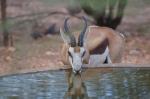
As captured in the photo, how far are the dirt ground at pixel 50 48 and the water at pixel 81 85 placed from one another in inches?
103

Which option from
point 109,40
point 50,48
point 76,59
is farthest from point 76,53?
point 50,48

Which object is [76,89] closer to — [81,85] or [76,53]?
[81,85]

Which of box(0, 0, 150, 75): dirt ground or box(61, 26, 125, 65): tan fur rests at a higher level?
box(61, 26, 125, 65): tan fur

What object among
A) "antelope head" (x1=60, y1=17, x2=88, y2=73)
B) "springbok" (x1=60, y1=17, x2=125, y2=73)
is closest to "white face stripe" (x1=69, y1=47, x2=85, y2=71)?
"antelope head" (x1=60, y1=17, x2=88, y2=73)

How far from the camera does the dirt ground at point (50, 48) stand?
9.23 metres

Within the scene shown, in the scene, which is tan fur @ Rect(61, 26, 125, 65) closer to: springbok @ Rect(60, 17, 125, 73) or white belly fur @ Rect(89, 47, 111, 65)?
springbok @ Rect(60, 17, 125, 73)

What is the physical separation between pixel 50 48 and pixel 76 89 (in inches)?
200

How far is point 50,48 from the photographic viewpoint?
33.1ft

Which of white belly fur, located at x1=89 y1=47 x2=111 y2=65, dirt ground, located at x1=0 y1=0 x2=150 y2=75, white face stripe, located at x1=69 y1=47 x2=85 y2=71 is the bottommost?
dirt ground, located at x1=0 y1=0 x2=150 y2=75

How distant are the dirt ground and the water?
103 inches

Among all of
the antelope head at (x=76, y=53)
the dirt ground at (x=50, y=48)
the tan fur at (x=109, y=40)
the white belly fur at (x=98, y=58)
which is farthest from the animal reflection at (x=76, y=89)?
the dirt ground at (x=50, y=48)

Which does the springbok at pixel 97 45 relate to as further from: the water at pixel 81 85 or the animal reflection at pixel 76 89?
the animal reflection at pixel 76 89

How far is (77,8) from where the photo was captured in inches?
459

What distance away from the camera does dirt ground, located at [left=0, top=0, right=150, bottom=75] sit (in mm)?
9232
